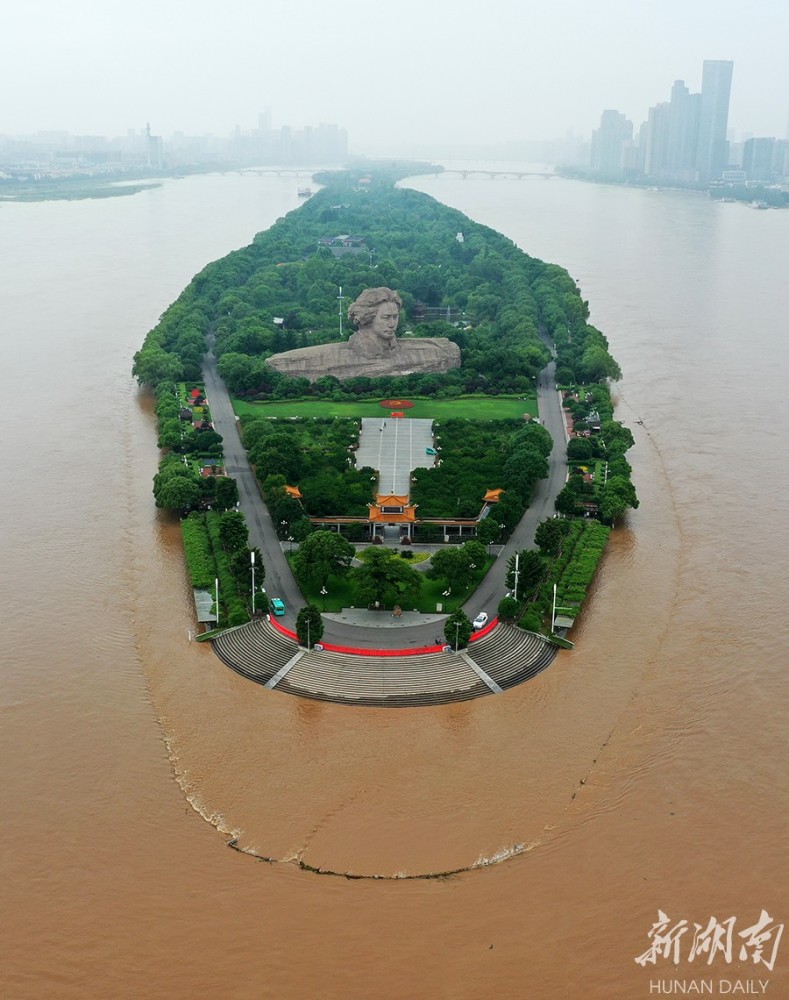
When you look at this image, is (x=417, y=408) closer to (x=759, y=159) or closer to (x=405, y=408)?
(x=405, y=408)

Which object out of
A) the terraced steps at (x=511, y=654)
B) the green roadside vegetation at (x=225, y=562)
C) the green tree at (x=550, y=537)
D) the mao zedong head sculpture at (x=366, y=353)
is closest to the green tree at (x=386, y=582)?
the terraced steps at (x=511, y=654)

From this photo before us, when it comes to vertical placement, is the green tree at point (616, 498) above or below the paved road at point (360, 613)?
above

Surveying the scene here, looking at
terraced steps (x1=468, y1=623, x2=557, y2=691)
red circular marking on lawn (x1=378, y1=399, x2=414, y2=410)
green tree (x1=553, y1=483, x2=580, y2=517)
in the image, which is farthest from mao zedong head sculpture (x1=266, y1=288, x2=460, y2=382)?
terraced steps (x1=468, y1=623, x2=557, y2=691)

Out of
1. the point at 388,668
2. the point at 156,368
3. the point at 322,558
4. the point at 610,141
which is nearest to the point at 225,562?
the point at 322,558

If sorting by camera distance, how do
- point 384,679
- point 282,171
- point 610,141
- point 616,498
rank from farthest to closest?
point 610,141, point 282,171, point 616,498, point 384,679

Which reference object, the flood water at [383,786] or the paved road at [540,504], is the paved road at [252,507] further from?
the paved road at [540,504]

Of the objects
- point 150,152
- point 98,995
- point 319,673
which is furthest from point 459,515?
point 150,152

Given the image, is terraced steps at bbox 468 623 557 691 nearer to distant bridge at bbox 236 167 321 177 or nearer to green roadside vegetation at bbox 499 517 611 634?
green roadside vegetation at bbox 499 517 611 634
